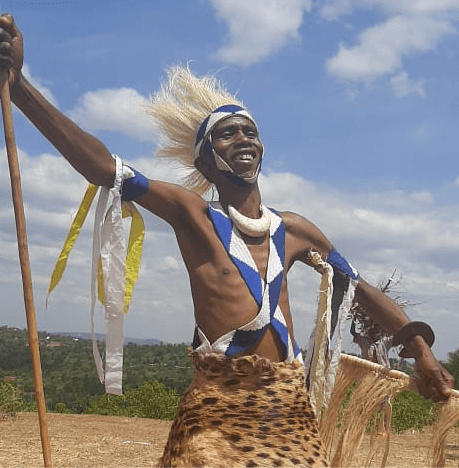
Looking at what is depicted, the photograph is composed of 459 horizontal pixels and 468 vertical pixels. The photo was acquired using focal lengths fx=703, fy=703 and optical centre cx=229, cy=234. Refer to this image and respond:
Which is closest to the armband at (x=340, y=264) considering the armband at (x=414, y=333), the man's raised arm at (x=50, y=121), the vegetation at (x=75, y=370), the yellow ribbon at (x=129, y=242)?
the armband at (x=414, y=333)

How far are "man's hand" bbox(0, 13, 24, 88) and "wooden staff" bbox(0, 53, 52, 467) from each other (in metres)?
0.08

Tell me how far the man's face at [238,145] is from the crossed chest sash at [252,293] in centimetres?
20

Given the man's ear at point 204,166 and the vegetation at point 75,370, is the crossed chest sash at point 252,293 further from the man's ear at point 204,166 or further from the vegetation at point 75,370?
the vegetation at point 75,370

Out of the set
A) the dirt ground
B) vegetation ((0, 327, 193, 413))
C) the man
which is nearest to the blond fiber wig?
the man

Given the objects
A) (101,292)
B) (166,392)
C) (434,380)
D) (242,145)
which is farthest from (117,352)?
(166,392)

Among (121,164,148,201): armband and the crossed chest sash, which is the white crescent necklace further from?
(121,164,148,201): armband

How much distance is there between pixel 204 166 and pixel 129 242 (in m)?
0.51

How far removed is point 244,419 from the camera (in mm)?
2502

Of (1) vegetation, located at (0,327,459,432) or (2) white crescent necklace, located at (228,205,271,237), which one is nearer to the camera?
(2) white crescent necklace, located at (228,205,271,237)

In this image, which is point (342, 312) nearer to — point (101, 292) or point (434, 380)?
point (434, 380)

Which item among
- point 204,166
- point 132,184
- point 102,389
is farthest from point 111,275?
point 102,389

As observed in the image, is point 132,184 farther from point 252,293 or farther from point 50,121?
point 252,293

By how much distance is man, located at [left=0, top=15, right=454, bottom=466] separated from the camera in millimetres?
2482

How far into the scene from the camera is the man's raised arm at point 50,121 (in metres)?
2.43
